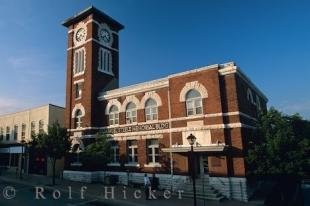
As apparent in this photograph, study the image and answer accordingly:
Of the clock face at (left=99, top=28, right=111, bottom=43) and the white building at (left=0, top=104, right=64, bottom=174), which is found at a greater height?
the clock face at (left=99, top=28, right=111, bottom=43)

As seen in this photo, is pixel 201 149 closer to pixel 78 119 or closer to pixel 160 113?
pixel 160 113

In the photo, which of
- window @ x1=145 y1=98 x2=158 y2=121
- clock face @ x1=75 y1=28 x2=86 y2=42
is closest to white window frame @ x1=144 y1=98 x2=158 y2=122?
window @ x1=145 y1=98 x2=158 y2=121

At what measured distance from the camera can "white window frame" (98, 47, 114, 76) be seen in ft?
107

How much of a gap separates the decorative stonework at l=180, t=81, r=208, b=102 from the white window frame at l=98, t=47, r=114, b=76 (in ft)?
39.5

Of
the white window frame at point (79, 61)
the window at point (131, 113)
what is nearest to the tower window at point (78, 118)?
the white window frame at point (79, 61)

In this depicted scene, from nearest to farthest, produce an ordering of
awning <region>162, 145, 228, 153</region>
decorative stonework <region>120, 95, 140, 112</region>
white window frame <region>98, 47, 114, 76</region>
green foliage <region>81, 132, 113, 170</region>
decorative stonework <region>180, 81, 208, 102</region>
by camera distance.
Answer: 1. awning <region>162, 145, 228, 153</region>
2. decorative stonework <region>180, 81, 208, 102</region>
3. green foliage <region>81, 132, 113, 170</region>
4. decorative stonework <region>120, 95, 140, 112</region>
5. white window frame <region>98, 47, 114, 76</region>

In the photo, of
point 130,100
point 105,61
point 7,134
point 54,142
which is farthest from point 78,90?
point 7,134

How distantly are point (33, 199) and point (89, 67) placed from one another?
15560 mm

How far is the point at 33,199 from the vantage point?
782 inches

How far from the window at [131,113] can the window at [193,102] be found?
6171 millimetres

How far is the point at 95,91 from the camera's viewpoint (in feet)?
102

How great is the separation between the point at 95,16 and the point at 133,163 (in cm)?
1742

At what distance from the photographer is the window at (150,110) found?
86.9 feet

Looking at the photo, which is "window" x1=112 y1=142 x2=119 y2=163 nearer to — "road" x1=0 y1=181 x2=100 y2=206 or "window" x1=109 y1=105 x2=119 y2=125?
"window" x1=109 y1=105 x2=119 y2=125
